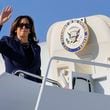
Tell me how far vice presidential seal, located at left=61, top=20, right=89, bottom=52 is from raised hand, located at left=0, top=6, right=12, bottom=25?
527 centimetres

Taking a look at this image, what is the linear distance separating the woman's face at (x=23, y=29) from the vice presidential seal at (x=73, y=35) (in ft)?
17.4

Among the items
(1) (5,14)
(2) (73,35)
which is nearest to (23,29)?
(1) (5,14)

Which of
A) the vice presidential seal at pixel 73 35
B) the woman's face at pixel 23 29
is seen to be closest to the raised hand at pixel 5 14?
the woman's face at pixel 23 29

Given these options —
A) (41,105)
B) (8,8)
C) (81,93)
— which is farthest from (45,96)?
(8,8)

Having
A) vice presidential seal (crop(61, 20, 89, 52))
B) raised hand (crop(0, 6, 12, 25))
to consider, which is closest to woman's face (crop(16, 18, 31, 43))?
raised hand (crop(0, 6, 12, 25))

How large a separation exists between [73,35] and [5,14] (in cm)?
564

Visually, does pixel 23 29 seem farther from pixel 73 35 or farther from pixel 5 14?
pixel 73 35

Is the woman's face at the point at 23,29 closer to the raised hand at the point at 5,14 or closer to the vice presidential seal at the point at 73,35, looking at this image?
the raised hand at the point at 5,14

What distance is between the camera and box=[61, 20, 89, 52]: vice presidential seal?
996 centimetres

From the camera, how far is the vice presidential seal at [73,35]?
32.7 ft

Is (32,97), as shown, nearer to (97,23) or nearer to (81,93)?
(81,93)

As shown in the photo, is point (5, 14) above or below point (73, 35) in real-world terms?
above

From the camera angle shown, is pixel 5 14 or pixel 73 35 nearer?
pixel 5 14

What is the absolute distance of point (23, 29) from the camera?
462 centimetres
